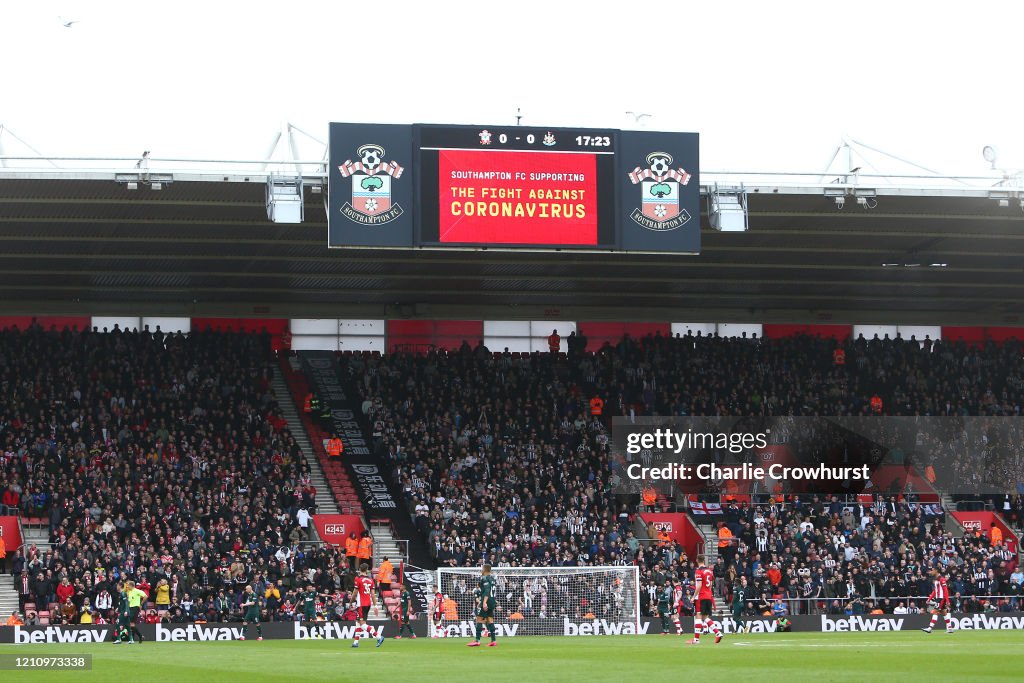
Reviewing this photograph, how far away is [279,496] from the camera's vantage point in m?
42.8

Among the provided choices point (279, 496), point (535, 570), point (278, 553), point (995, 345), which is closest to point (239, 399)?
point (279, 496)

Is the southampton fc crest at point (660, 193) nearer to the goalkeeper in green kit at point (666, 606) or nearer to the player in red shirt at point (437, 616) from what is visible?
the goalkeeper in green kit at point (666, 606)

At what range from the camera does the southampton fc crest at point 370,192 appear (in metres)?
34.8

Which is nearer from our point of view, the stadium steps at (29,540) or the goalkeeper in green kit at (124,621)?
the goalkeeper in green kit at (124,621)

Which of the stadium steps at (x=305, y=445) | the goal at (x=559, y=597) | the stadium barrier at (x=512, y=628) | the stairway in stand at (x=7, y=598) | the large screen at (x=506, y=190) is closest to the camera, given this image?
the large screen at (x=506, y=190)

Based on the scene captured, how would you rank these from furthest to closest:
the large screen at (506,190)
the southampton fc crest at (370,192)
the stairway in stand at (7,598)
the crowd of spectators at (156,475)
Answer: the stairway in stand at (7,598)
the crowd of spectators at (156,475)
the large screen at (506,190)
the southampton fc crest at (370,192)

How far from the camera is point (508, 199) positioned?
35.3 metres
